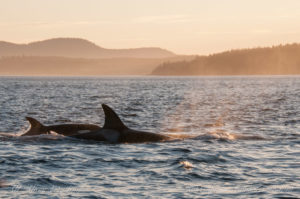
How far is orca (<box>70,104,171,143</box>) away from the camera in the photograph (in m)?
21.1

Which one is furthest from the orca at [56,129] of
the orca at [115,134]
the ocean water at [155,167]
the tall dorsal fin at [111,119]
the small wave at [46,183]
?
the small wave at [46,183]

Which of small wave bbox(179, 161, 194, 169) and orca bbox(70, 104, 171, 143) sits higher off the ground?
orca bbox(70, 104, 171, 143)

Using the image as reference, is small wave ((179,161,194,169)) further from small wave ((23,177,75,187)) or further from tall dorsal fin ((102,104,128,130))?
tall dorsal fin ((102,104,128,130))

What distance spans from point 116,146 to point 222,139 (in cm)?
517

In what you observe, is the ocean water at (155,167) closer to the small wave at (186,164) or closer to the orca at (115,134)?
the small wave at (186,164)

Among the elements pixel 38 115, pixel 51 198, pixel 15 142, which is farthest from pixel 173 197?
pixel 38 115

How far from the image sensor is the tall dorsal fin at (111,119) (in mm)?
20761

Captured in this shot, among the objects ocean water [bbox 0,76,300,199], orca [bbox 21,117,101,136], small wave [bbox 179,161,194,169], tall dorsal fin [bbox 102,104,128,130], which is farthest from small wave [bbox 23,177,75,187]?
orca [bbox 21,117,101,136]

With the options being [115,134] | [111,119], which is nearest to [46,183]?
[111,119]

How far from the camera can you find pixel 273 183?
13992 mm

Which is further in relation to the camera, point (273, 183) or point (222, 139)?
point (222, 139)

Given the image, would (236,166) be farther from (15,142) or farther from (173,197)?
(15,142)

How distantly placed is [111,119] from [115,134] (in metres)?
0.71

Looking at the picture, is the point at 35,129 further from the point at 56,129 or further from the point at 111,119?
the point at 111,119
